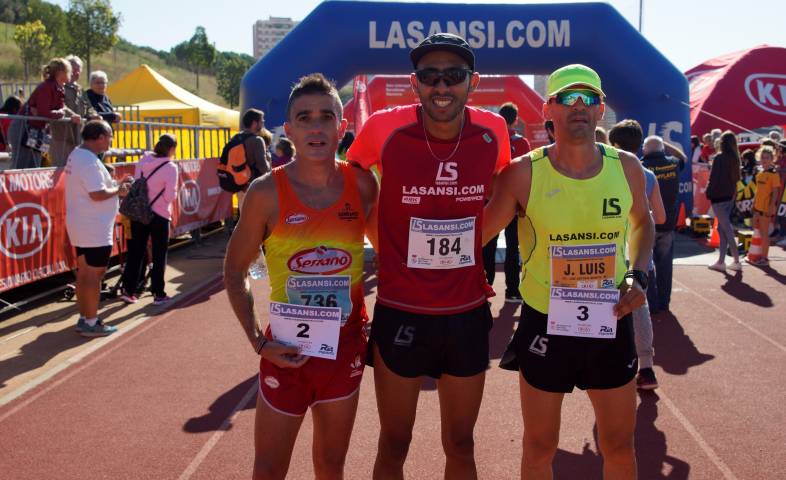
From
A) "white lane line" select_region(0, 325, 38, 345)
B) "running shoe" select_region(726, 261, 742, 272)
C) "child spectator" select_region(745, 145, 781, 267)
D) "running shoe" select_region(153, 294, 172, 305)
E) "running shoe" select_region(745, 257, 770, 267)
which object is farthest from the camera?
"running shoe" select_region(745, 257, 770, 267)

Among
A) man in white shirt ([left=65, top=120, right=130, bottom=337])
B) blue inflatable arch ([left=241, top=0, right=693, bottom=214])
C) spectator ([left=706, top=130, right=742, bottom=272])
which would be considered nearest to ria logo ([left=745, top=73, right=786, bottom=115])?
blue inflatable arch ([left=241, top=0, right=693, bottom=214])

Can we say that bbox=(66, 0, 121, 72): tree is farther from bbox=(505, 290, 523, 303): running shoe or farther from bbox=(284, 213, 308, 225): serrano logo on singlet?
bbox=(284, 213, 308, 225): serrano logo on singlet

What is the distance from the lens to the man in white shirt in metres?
6.00

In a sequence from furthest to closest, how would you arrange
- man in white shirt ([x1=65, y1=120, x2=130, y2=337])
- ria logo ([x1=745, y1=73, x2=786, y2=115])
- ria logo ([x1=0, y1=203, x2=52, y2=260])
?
ria logo ([x1=745, y1=73, x2=786, y2=115]), ria logo ([x1=0, y1=203, x2=52, y2=260]), man in white shirt ([x1=65, y1=120, x2=130, y2=337])

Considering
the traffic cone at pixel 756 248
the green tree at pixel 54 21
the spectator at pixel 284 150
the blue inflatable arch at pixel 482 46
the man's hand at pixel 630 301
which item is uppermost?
the green tree at pixel 54 21

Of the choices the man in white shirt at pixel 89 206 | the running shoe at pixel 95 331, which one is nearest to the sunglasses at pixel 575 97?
the man in white shirt at pixel 89 206

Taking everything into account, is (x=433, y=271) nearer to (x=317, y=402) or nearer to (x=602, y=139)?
(x=317, y=402)

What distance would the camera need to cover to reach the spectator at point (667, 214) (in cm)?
661

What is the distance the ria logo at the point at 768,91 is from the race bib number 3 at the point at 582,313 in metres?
20.9

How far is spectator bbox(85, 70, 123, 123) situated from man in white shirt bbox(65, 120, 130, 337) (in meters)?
3.32

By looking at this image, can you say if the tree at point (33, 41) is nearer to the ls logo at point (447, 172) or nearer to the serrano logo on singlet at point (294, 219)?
the serrano logo on singlet at point (294, 219)

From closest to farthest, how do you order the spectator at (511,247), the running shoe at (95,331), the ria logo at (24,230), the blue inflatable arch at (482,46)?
the running shoe at (95,331), the ria logo at (24,230), the spectator at (511,247), the blue inflatable arch at (482,46)

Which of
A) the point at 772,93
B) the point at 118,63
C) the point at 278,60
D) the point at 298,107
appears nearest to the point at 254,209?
the point at 298,107

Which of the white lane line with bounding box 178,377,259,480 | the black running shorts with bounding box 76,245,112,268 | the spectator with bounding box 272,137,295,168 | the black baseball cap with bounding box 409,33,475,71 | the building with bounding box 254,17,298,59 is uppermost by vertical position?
the building with bounding box 254,17,298,59
